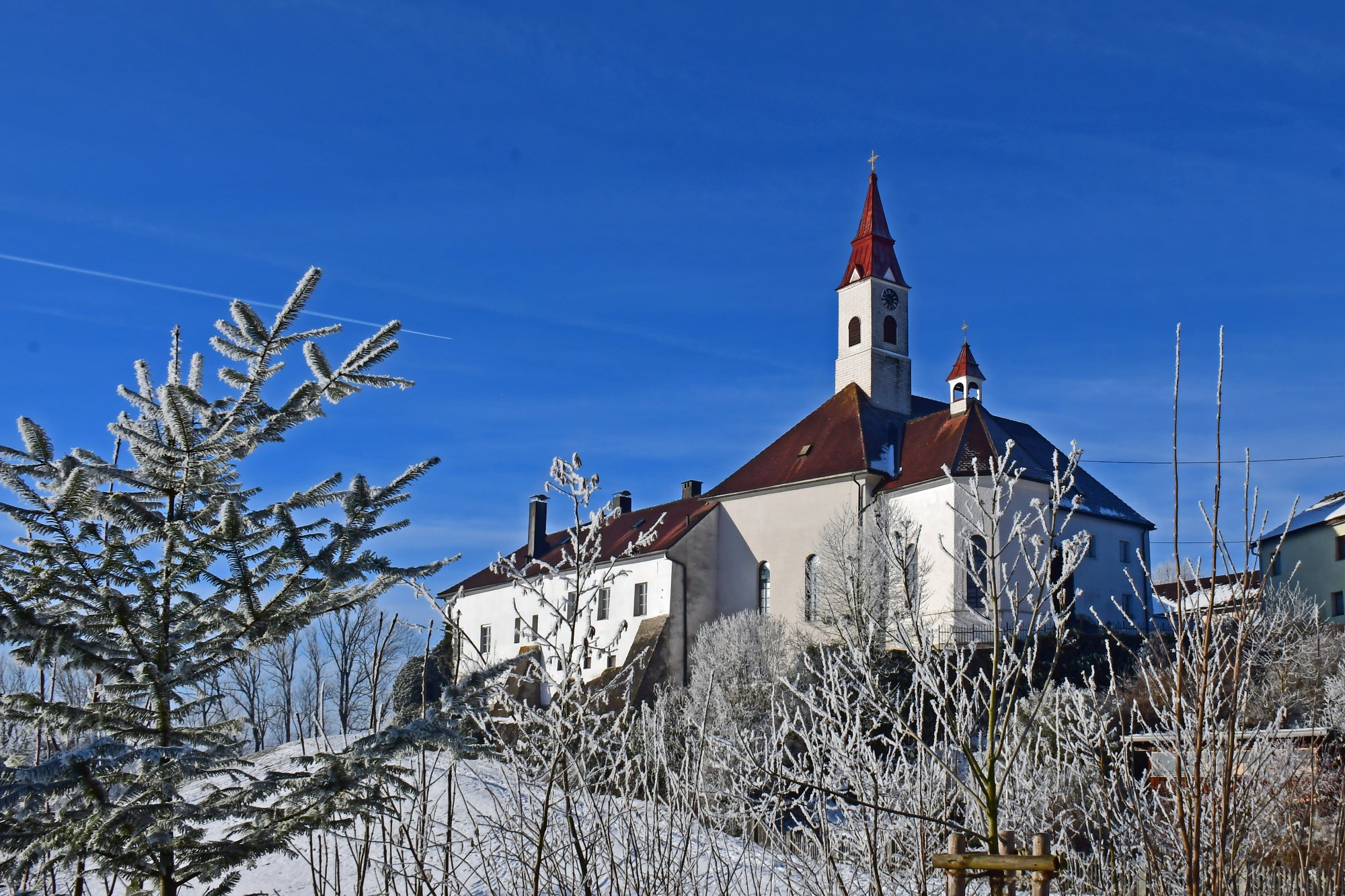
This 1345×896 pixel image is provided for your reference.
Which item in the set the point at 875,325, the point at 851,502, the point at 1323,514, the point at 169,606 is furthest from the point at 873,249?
the point at 169,606

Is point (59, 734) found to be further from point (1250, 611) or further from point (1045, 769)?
point (1045, 769)

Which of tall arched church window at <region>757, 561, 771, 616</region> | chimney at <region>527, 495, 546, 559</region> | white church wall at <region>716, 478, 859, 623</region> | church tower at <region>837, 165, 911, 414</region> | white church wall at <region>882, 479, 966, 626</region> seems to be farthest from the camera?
chimney at <region>527, 495, 546, 559</region>

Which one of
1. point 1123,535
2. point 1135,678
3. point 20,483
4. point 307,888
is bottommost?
point 307,888

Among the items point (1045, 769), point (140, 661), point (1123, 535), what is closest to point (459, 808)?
point (1045, 769)

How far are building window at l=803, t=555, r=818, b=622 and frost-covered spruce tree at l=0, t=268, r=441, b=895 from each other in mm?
31290

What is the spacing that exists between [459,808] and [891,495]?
2124 centimetres

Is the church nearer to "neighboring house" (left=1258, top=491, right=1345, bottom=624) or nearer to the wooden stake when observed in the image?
"neighboring house" (left=1258, top=491, right=1345, bottom=624)

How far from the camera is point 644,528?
39625 millimetres

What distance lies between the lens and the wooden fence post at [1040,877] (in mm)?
3039

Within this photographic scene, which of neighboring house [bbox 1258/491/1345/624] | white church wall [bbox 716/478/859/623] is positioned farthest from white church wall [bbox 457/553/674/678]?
neighboring house [bbox 1258/491/1345/624]

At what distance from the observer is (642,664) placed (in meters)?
32.8

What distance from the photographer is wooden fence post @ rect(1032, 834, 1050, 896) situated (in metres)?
3.04

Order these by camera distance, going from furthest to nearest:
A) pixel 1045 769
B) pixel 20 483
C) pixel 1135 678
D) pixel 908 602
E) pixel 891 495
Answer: pixel 891 495 < pixel 1135 678 < pixel 1045 769 < pixel 20 483 < pixel 908 602

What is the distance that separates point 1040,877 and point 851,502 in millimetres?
33594
